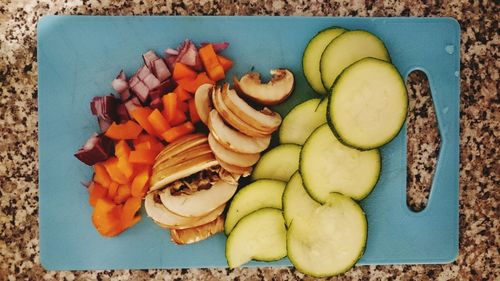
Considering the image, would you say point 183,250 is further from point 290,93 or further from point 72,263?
point 290,93

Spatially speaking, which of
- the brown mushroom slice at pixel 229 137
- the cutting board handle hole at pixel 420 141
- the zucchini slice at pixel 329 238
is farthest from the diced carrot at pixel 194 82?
the cutting board handle hole at pixel 420 141

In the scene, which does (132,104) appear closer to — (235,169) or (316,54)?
(235,169)

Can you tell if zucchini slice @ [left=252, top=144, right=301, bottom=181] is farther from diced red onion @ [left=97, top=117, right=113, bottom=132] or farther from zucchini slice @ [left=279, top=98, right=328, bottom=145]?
diced red onion @ [left=97, top=117, right=113, bottom=132]

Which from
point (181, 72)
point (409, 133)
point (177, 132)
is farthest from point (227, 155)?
point (409, 133)

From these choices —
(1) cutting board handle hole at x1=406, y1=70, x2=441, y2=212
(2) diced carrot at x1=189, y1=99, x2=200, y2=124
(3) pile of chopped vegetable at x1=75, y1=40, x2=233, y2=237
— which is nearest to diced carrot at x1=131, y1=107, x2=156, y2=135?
(3) pile of chopped vegetable at x1=75, y1=40, x2=233, y2=237

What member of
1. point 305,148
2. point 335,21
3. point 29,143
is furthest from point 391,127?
point 29,143

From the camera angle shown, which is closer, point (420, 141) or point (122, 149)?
point (122, 149)
